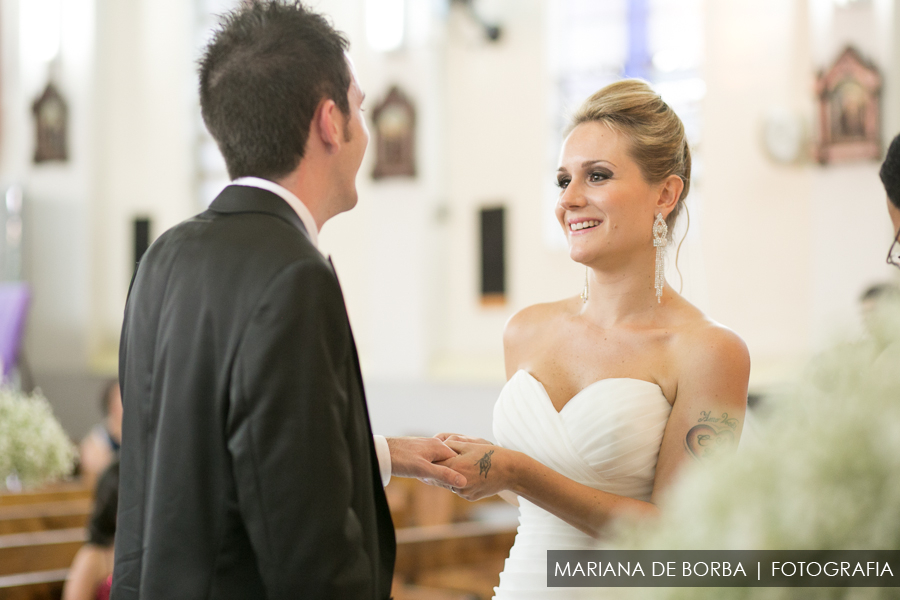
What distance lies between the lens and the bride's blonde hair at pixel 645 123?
88.1 inches

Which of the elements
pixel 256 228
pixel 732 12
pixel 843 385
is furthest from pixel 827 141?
pixel 843 385

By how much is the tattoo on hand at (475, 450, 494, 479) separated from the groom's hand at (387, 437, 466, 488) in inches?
2.5

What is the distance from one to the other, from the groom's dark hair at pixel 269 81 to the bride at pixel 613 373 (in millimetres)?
814

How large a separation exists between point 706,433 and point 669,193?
65 cm

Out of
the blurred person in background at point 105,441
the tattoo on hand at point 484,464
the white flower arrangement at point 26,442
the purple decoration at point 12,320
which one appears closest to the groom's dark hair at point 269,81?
the tattoo on hand at point 484,464

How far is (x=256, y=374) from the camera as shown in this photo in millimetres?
1351

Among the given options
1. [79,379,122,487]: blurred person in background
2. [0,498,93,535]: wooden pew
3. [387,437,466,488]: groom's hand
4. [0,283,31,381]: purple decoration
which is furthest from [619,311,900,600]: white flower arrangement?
[0,283,31,381]: purple decoration

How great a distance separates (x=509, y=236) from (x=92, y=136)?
5.79m

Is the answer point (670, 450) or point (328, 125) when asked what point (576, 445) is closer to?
point (670, 450)

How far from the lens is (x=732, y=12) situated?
8531 millimetres

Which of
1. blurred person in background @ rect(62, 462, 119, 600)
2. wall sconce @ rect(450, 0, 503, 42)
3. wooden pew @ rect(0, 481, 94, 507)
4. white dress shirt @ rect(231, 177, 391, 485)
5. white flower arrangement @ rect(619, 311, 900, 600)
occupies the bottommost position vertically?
wooden pew @ rect(0, 481, 94, 507)

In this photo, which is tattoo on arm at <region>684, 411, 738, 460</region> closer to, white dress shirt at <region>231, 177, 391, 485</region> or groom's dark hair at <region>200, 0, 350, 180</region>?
white dress shirt at <region>231, 177, 391, 485</region>

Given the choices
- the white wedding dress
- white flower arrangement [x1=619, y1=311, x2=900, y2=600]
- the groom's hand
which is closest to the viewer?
white flower arrangement [x1=619, y1=311, x2=900, y2=600]

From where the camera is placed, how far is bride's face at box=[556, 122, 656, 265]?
2.22 m
